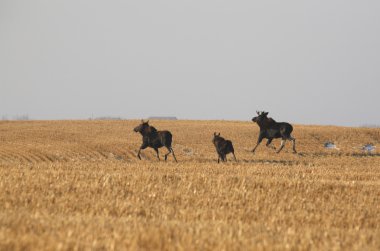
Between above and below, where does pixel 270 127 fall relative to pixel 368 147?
above

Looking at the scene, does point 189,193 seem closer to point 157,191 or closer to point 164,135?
point 157,191

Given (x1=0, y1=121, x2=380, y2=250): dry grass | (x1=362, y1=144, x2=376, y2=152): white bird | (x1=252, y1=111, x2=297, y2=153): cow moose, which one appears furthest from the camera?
(x1=362, y1=144, x2=376, y2=152): white bird

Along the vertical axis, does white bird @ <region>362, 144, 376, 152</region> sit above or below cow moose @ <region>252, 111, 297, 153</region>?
below

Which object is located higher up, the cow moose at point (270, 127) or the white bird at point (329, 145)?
the cow moose at point (270, 127)

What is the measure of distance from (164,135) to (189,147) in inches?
410

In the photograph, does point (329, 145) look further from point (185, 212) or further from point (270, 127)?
point (185, 212)

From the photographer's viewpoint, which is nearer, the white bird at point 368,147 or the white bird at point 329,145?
the white bird at point 368,147

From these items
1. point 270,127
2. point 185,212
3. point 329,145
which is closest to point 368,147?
point 329,145

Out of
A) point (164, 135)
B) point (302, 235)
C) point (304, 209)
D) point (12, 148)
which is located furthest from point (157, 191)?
point (12, 148)

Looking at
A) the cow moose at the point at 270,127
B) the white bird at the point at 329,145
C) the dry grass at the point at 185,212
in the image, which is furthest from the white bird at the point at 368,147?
the dry grass at the point at 185,212

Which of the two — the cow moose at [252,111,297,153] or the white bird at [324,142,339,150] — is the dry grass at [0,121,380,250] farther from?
the white bird at [324,142,339,150]

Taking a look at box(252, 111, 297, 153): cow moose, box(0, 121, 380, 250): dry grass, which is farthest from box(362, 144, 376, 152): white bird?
box(0, 121, 380, 250): dry grass

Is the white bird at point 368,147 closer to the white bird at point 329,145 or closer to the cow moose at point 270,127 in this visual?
the white bird at point 329,145

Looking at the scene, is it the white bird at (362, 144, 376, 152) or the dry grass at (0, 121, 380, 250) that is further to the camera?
the white bird at (362, 144, 376, 152)
